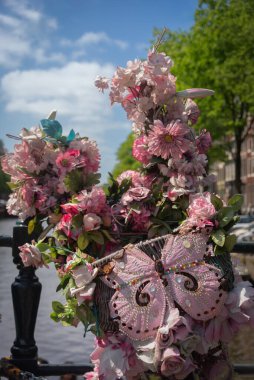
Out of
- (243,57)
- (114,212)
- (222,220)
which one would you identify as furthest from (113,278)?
(243,57)

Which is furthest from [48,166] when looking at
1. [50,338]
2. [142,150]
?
[50,338]

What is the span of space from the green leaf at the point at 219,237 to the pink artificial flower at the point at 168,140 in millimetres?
293

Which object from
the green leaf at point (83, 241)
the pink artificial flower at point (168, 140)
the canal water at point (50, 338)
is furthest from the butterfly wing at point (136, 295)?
the canal water at point (50, 338)

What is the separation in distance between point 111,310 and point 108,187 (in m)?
0.44

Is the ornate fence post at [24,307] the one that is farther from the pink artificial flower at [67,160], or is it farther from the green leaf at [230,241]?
the green leaf at [230,241]

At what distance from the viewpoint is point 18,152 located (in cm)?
228

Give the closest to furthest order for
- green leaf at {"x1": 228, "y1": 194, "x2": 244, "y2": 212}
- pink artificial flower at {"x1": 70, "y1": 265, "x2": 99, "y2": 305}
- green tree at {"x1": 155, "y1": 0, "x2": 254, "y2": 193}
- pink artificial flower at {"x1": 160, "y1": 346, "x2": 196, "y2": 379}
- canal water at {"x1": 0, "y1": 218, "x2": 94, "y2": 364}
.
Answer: pink artificial flower at {"x1": 160, "y1": 346, "x2": 196, "y2": 379} → pink artificial flower at {"x1": 70, "y1": 265, "x2": 99, "y2": 305} → green leaf at {"x1": 228, "y1": 194, "x2": 244, "y2": 212} → canal water at {"x1": 0, "y1": 218, "x2": 94, "y2": 364} → green tree at {"x1": 155, "y1": 0, "x2": 254, "y2": 193}

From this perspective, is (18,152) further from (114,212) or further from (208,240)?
(208,240)

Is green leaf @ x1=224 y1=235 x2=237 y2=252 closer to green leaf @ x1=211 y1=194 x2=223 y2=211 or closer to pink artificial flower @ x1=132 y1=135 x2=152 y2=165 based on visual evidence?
green leaf @ x1=211 y1=194 x2=223 y2=211

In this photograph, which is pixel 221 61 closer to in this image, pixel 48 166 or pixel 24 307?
pixel 24 307

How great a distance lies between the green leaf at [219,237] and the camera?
6.79 feet

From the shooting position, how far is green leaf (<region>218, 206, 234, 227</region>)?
211cm

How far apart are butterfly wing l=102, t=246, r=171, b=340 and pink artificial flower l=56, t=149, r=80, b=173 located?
1.18ft

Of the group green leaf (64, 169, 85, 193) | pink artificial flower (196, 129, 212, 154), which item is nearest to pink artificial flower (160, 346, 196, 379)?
green leaf (64, 169, 85, 193)
